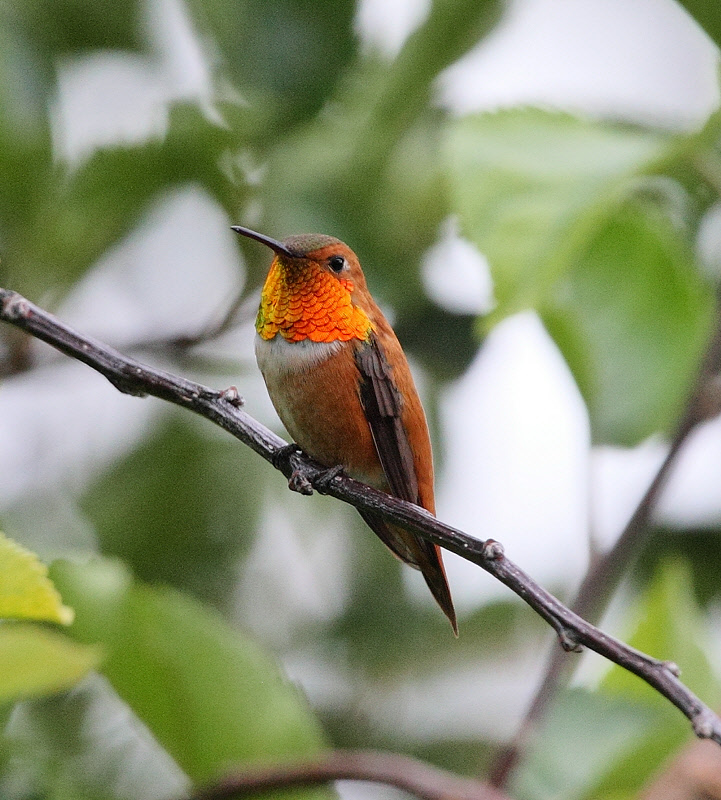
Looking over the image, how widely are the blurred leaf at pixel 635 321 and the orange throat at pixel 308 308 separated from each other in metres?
0.45

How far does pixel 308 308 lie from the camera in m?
2.35

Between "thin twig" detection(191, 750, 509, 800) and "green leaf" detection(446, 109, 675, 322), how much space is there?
0.75 m

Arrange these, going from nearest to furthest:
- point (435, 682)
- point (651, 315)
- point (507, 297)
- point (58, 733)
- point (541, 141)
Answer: point (507, 297)
point (58, 733)
point (541, 141)
point (651, 315)
point (435, 682)

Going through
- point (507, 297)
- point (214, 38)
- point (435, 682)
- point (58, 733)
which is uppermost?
point (214, 38)

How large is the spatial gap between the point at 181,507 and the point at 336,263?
0.68 meters

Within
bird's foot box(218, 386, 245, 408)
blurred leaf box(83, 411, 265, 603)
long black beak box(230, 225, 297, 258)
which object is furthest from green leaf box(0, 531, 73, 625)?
blurred leaf box(83, 411, 265, 603)

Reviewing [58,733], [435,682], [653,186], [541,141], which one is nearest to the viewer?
[58,733]

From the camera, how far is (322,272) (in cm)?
239

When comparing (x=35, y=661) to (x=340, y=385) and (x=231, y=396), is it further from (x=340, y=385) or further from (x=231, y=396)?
(x=340, y=385)

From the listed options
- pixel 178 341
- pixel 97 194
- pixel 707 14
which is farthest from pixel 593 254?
pixel 97 194

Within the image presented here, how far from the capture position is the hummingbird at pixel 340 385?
227 cm

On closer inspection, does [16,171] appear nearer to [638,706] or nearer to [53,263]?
[53,263]

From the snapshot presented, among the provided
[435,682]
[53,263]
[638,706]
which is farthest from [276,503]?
[638,706]

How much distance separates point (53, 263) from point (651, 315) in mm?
1265
